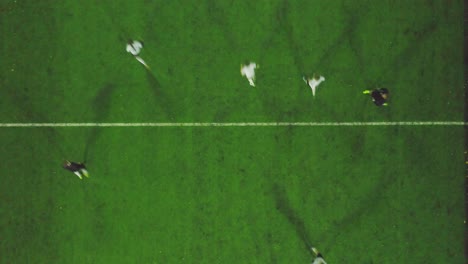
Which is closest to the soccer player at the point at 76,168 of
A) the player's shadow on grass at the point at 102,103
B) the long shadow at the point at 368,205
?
the player's shadow on grass at the point at 102,103

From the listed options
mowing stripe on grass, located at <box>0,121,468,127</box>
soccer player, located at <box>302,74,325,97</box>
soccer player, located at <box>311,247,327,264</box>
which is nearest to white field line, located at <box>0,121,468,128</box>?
mowing stripe on grass, located at <box>0,121,468,127</box>

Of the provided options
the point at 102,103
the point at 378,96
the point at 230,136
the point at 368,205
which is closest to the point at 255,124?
the point at 230,136

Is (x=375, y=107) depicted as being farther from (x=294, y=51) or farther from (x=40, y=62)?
(x=40, y=62)

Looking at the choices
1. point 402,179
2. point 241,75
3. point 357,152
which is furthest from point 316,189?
point 241,75

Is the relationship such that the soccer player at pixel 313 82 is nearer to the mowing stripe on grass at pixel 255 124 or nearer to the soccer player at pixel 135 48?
the mowing stripe on grass at pixel 255 124

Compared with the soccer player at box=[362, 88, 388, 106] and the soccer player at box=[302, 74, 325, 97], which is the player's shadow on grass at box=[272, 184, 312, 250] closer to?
the soccer player at box=[302, 74, 325, 97]

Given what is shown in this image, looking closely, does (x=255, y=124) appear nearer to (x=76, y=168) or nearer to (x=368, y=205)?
(x=368, y=205)
